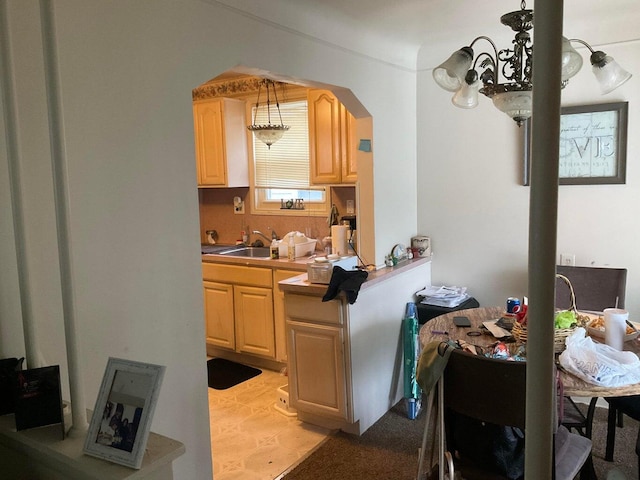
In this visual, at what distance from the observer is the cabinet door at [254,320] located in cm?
404

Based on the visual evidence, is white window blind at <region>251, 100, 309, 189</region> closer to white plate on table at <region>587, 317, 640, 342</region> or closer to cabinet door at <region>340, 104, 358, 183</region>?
cabinet door at <region>340, 104, 358, 183</region>

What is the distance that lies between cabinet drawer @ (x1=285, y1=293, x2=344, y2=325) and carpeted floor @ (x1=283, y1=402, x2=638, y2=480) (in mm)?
726

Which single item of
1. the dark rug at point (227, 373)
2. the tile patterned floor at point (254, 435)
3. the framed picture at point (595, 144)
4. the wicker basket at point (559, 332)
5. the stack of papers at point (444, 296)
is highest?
the framed picture at point (595, 144)

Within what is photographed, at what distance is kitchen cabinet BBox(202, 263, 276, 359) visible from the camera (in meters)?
4.04

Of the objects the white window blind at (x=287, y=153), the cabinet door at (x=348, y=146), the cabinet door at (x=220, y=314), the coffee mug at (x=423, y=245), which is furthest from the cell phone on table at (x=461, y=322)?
the white window blind at (x=287, y=153)

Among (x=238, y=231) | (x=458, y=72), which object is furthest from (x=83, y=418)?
(x=238, y=231)

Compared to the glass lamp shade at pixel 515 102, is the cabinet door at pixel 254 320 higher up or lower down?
lower down

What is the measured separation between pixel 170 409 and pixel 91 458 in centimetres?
97

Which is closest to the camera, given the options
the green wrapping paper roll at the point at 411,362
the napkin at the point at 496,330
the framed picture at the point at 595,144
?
the napkin at the point at 496,330

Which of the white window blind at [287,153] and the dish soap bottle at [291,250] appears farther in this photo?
the white window blind at [287,153]

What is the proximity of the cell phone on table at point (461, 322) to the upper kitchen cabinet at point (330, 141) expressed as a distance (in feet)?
4.92

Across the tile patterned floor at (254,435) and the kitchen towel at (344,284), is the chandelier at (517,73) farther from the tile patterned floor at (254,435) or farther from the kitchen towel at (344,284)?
the tile patterned floor at (254,435)

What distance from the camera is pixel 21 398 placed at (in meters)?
1.30

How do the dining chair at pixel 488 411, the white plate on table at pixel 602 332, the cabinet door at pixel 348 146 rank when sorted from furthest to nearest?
1. the cabinet door at pixel 348 146
2. the white plate on table at pixel 602 332
3. the dining chair at pixel 488 411
